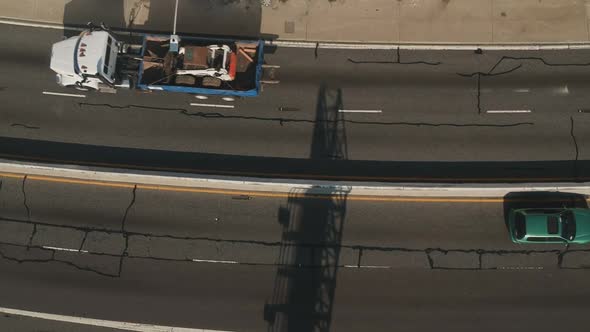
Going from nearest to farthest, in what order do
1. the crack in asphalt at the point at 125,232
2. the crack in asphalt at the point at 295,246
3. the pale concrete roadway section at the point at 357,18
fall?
1. the crack in asphalt at the point at 295,246
2. the crack in asphalt at the point at 125,232
3. the pale concrete roadway section at the point at 357,18

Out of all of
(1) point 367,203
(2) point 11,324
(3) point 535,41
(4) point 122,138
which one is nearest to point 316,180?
(1) point 367,203

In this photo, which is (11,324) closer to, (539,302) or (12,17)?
(12,17)

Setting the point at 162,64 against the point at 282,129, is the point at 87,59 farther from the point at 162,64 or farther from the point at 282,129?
the point at 282,129

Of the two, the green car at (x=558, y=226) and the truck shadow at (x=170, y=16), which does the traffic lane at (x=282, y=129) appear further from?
the truck shadow at (x=170, y=16)

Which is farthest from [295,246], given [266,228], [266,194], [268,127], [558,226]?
[558,226]

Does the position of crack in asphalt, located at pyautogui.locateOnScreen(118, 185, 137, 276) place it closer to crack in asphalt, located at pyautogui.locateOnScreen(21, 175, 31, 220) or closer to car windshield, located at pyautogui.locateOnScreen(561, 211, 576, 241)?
crack in asphalt, located at pyautogui.locateOnScreen(21, 175, 31, 220)

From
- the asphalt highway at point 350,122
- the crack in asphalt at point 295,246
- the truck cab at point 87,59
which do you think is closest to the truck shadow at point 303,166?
the asphalt highway at point 350,122
